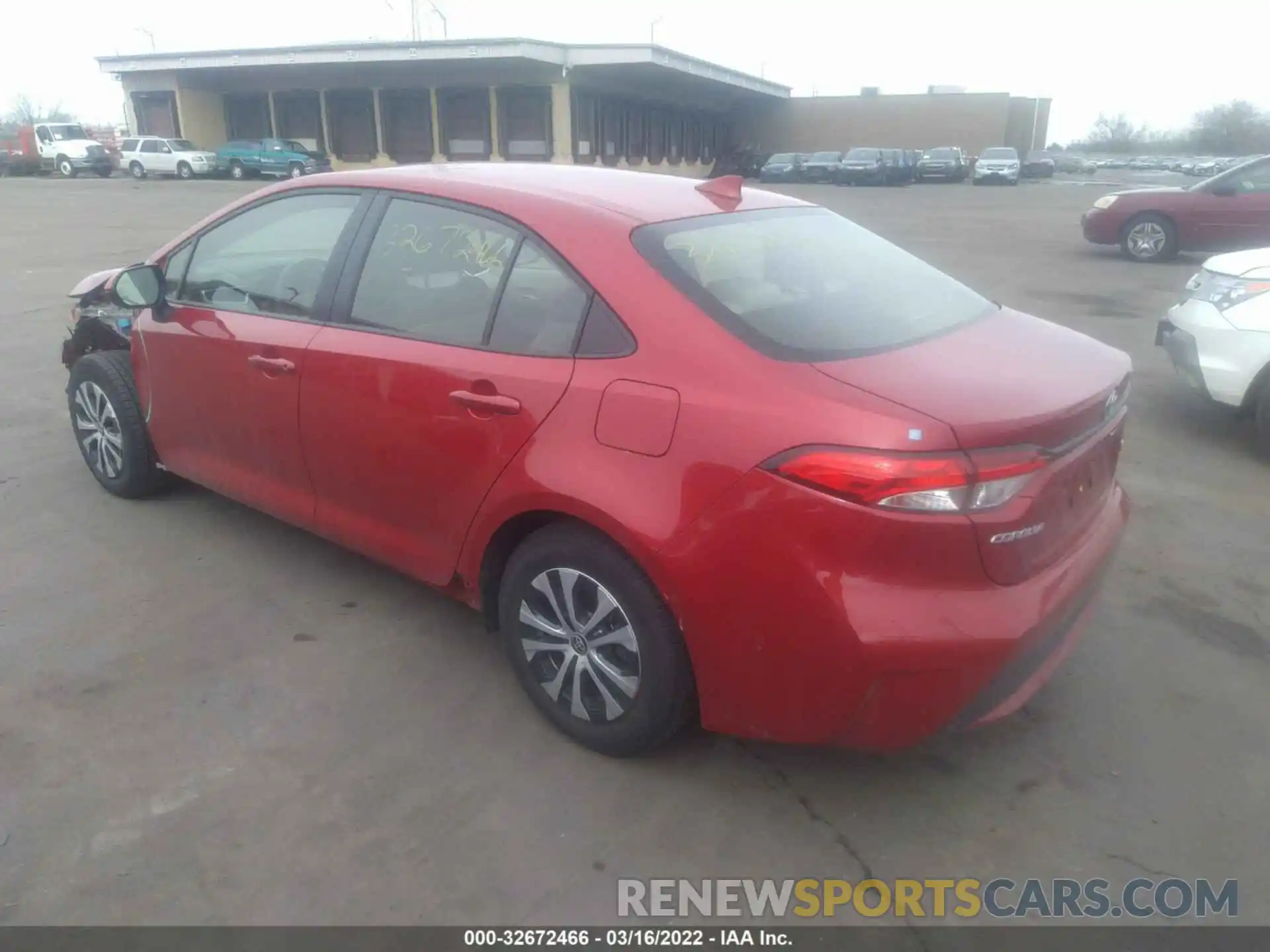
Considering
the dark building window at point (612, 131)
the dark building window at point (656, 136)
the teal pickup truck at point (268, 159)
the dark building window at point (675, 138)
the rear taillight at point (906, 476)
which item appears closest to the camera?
the rear taillight at point (906, 476)

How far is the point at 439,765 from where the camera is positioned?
288cm

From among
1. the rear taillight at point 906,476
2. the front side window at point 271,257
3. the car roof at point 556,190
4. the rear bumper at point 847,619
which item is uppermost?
the car roof at point 556,190

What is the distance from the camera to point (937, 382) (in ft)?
8.07

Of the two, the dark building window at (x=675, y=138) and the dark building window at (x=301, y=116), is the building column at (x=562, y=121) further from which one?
the dark building window at (x=675, y=138)

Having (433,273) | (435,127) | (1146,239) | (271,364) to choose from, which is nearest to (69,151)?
(435,127)

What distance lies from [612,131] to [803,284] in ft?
141

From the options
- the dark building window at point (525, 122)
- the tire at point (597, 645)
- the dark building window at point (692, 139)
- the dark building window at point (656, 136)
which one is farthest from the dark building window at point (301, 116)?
the tire at point (597, 645)

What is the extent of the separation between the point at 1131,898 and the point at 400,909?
1.82m

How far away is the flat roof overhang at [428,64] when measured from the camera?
3506 centimetres

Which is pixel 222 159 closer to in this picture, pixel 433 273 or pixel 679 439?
pixel 433 273

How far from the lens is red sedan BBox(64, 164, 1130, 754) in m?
2.31

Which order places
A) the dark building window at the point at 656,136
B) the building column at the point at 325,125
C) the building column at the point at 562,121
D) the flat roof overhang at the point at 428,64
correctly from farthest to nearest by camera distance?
the dark building window at the point at 656,136, the building column at the point at 325,125, the building column at the point at 562,121, the flat roof overhang at the point at 428,64

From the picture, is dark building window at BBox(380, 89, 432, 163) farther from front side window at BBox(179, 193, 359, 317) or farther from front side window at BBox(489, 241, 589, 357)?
front side window at BBox(489, 241, 589, 357)

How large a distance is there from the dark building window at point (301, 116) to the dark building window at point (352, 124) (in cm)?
57
